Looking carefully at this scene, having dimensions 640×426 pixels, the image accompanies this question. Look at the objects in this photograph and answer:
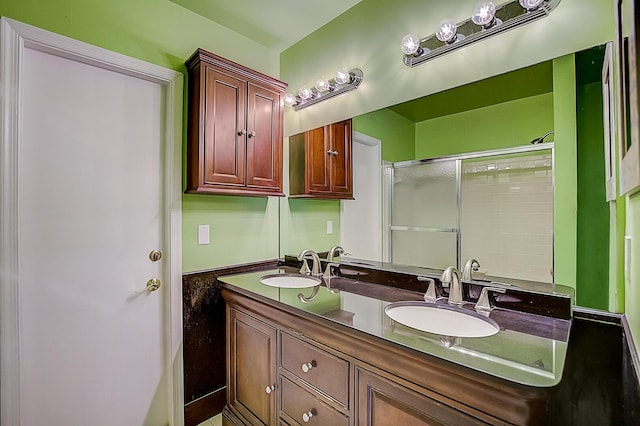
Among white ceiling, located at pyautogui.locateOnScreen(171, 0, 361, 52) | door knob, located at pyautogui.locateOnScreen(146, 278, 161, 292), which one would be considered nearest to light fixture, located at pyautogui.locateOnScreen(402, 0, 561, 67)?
white ceiling, located at pyautogui.locateOnScreen(171, 0, 361, 52)

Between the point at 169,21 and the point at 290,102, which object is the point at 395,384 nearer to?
the point at 290,102

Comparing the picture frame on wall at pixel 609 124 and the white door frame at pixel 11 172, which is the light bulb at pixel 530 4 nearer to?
the picture frame on wall at pixel 609 124

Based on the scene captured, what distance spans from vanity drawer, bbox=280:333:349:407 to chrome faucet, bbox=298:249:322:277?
603mm

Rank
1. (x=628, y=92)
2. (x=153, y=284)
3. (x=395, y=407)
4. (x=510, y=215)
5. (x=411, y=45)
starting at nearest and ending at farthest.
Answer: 1. (x=628, y=92)
2. (x=395, y=407)
3. (x=510, y=215)
4. (x=411, y=45)
5. (x=153, y=284)

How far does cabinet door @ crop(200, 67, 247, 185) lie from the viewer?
5.69 ft

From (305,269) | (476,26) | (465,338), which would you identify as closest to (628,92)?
(465,338)

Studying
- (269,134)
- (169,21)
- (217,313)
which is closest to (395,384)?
(217,313)

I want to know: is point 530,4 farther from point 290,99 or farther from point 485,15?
point 290,99

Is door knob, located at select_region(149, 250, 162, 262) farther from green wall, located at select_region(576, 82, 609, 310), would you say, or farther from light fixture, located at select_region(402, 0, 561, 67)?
green wall, located at select_region(576, 82, 609, 310)

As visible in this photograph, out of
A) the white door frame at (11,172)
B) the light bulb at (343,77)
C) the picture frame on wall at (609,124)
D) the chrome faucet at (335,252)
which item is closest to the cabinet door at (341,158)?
the light bulb at (343,77)

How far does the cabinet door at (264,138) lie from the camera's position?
193 cm

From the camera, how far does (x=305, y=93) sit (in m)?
2.07

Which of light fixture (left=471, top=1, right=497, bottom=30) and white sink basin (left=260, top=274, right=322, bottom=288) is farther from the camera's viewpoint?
white sink basin (left=260, top=274, right=322, bottom=288)

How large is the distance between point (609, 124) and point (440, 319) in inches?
35.1
